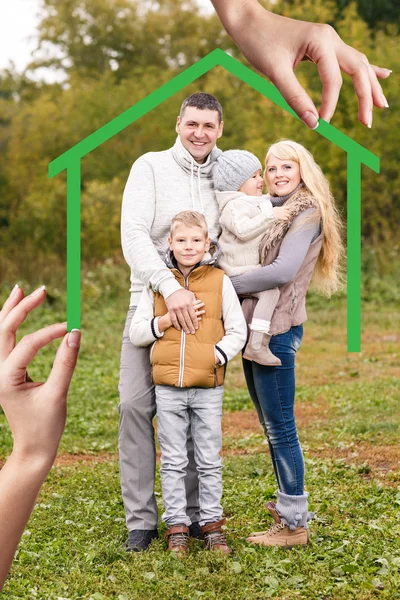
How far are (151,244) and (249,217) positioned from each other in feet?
1.52

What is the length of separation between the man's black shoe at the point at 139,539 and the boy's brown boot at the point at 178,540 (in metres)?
0.14

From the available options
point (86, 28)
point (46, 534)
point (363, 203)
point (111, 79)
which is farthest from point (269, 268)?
point (86, 28)

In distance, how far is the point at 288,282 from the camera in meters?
4.11

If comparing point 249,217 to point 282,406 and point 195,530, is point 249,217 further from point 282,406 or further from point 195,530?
point 195,530

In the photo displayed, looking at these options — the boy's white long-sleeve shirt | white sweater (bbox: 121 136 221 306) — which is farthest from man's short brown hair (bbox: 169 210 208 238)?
the boy's white long-sleeve shirt

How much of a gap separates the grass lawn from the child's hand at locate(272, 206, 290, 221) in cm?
156

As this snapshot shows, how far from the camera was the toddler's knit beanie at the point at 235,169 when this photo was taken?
3.97 m

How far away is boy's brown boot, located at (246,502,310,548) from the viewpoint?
169 inches

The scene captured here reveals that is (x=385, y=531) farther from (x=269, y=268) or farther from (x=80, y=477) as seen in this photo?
(x=80, y=477)

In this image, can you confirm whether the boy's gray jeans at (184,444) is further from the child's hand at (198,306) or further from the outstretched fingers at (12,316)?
the outstretched fingers at (12,316)

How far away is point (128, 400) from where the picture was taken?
13.8 feet

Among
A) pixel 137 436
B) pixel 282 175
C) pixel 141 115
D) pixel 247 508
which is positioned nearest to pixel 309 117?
pixel 141 115

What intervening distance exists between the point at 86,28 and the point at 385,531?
29.9 meters

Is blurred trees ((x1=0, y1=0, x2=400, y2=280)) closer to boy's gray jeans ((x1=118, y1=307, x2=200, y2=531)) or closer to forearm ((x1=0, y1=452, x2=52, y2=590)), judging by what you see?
boy's gray jeans ((x1=118, y1=307, x2=200, y2=531))
